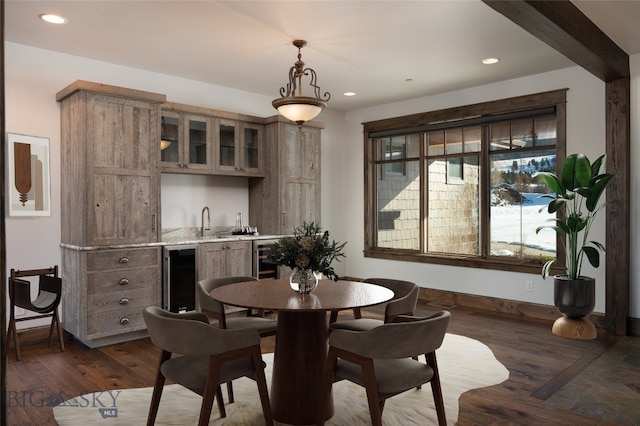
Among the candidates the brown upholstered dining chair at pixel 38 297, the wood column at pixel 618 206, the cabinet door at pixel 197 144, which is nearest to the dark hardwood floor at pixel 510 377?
the brown upholstered dining chair at pixel 38 297

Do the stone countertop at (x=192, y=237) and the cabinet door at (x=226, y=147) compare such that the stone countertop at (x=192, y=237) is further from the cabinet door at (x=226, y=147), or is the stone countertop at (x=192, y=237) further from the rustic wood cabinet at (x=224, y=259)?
the cabinet door at (x=226, y=147)

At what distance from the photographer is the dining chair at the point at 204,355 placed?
224 cm

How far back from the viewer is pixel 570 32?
334 centimetres

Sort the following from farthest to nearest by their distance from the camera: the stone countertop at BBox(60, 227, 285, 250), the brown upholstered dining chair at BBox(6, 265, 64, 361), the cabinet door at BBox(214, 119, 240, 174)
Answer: the cabinet door at BBox(214, 119, 240, 174) → the stone countertop at BBox(60, 227, 285, 250) → the brown upholstered dining chair at BBox(6, 265, 64, 361)

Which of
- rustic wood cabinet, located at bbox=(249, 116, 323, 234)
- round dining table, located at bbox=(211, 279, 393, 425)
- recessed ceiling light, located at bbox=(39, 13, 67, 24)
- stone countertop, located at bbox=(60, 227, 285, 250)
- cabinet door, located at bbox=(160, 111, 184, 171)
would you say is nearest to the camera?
round dining table, located at bbox=(211, 279, 393, 425)

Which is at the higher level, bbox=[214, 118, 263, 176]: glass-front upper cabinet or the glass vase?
bbox=[214, 118, 263, 176]: glass-front upper cabinet

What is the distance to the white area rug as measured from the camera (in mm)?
2768

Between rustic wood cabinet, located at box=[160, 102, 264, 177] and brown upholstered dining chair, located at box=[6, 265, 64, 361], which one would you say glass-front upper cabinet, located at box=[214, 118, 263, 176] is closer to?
rustic wood cabinet, located at box=[160, 102, 264, 177]

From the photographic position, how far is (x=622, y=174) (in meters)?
4.53

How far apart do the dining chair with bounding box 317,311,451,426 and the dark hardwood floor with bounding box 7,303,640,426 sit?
65cm

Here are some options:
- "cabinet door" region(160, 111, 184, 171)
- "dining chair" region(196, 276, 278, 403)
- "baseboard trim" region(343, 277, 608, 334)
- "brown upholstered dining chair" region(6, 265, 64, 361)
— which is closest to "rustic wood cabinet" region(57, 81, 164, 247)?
"cabinet door" region(160, 111, 184, 171)

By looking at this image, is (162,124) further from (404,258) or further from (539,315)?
(539,315)

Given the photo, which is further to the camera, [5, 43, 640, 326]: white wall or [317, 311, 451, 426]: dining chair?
[5, 43, 640, 326]: white wall

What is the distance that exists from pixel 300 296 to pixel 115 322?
2.39 m
